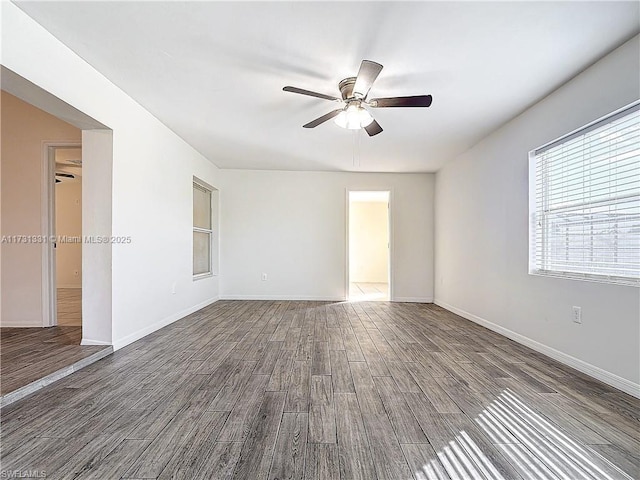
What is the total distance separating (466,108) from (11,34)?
3.63 meters

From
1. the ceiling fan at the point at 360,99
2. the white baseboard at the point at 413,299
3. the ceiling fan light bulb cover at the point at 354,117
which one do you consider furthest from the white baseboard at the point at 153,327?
Result: the white baseboard at the point at 413,299

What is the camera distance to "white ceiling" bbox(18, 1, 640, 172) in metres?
2.01

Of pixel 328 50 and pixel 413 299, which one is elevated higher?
pixel 328 50

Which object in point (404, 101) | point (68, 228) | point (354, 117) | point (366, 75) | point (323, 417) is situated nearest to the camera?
point (323, 417)

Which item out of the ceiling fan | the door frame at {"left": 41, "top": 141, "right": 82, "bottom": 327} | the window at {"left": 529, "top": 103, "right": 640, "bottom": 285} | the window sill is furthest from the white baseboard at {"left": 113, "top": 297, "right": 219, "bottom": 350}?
the window at {"left": 529, "top": 103, "right": 640, "bottom": 285}

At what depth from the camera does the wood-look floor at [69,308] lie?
4.04m

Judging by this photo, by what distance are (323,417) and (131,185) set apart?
2.83 meters

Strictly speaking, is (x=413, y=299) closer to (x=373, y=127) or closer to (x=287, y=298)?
(x=287, y=298)

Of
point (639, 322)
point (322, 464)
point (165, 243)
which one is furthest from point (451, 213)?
point (322, 464)

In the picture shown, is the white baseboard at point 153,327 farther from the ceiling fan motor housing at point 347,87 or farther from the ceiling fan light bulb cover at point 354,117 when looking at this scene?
the ceiling fan motor housing at point 347,87

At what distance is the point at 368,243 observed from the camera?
9773 mm

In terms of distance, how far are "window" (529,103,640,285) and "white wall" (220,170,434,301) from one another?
2880mm

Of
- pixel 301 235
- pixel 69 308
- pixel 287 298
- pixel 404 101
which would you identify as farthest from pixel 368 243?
pixel 404 101

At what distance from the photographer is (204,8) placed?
6.51ft
